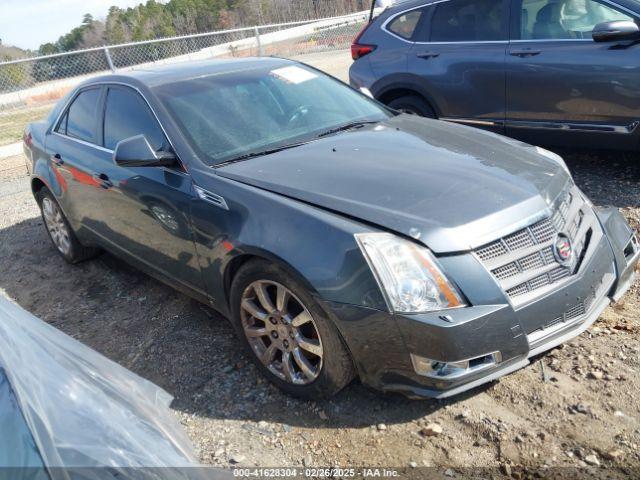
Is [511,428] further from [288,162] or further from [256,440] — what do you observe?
[288,162]

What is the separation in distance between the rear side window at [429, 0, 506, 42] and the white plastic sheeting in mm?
4805

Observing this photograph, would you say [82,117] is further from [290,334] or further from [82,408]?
[82,408]

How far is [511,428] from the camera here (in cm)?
264

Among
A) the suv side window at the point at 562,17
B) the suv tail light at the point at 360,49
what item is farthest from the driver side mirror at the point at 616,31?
the suv tail light at the point at 360,49

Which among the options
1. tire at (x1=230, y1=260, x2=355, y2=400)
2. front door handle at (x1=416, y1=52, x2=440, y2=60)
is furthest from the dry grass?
tire at (x1=230, y1=260, x2=355, y2=400)

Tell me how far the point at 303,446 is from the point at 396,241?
1.04m

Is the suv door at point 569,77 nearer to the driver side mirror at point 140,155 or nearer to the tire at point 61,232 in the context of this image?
the driver side mirror at point 140,155

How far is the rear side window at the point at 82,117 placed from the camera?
4.39 metres

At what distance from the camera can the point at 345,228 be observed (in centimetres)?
262

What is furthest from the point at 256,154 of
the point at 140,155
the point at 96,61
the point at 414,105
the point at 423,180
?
the point at 96,61

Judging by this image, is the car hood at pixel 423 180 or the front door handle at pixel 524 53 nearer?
the car hood at pixel 423 180

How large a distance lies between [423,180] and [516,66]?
3.08m

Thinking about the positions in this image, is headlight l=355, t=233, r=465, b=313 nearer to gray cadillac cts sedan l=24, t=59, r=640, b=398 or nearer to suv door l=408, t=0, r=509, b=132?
gray cadillac cts sedan l=24, t=59, r=640, b=398

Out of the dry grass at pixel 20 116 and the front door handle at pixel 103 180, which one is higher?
the front door handle at pixel 103 180
